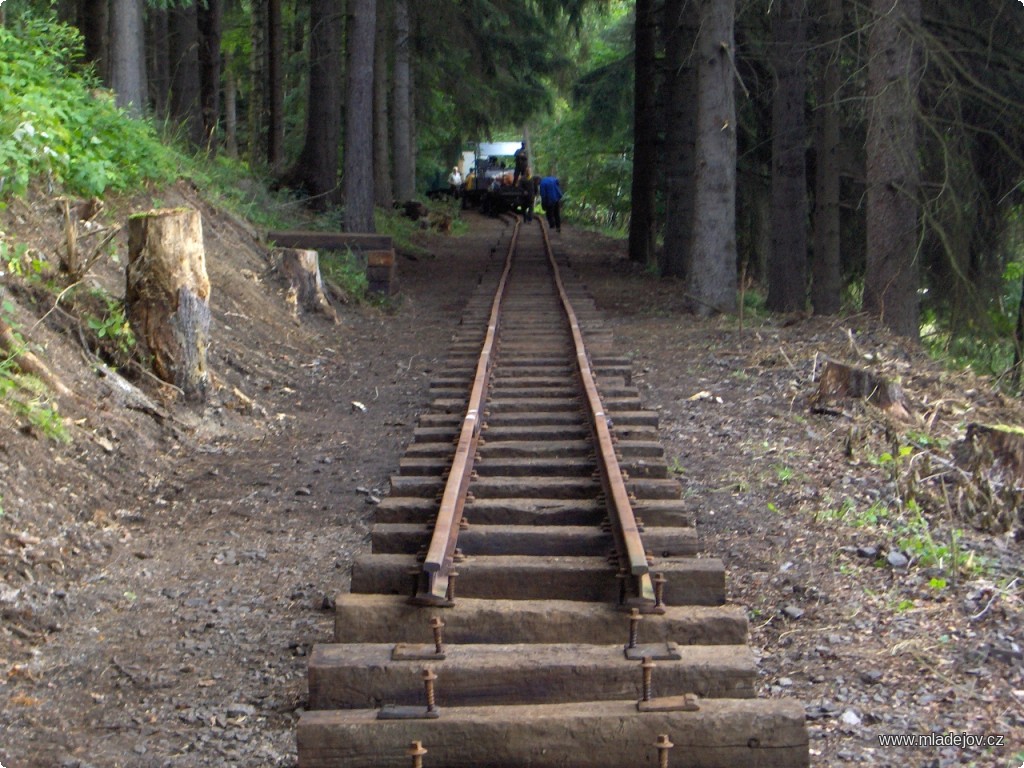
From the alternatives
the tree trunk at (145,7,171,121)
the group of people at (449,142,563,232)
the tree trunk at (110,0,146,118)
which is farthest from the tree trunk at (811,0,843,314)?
the group of people at (449,142,563,232)

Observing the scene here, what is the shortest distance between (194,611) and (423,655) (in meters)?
1.79

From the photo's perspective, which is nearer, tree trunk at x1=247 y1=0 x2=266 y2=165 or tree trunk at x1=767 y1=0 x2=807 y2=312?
tree trunk at x1=767 y1=0 x2=807 y2=312

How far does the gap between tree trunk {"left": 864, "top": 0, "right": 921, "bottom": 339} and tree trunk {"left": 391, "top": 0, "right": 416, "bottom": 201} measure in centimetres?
1675

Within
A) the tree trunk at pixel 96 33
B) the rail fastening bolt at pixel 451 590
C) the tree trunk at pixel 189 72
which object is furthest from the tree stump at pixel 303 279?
the rail fastening bolt at pixel 451 590

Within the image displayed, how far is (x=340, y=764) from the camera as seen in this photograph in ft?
13.3

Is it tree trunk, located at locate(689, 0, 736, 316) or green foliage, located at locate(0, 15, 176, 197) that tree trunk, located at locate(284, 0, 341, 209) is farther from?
tree trunk, located at locate(689, 0, 736, 316)

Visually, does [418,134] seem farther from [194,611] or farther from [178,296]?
[194,611]

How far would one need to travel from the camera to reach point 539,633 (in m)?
4.70

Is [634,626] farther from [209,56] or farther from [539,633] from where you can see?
[209,56]

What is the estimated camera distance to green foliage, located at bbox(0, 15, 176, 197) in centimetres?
877

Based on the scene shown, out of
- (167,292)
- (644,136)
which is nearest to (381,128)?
(644,136)

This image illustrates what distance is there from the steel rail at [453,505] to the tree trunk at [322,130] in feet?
43.7

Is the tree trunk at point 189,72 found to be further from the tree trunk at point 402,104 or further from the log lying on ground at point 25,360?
the log lying on ground at point 25,360

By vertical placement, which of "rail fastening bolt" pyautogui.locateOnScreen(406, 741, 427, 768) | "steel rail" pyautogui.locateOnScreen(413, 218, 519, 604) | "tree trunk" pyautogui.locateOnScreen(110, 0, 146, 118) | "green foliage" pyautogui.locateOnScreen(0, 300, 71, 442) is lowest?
"rail fastening bolt" pyautogui.locateOnScreen(406, 741, 427, 768)
